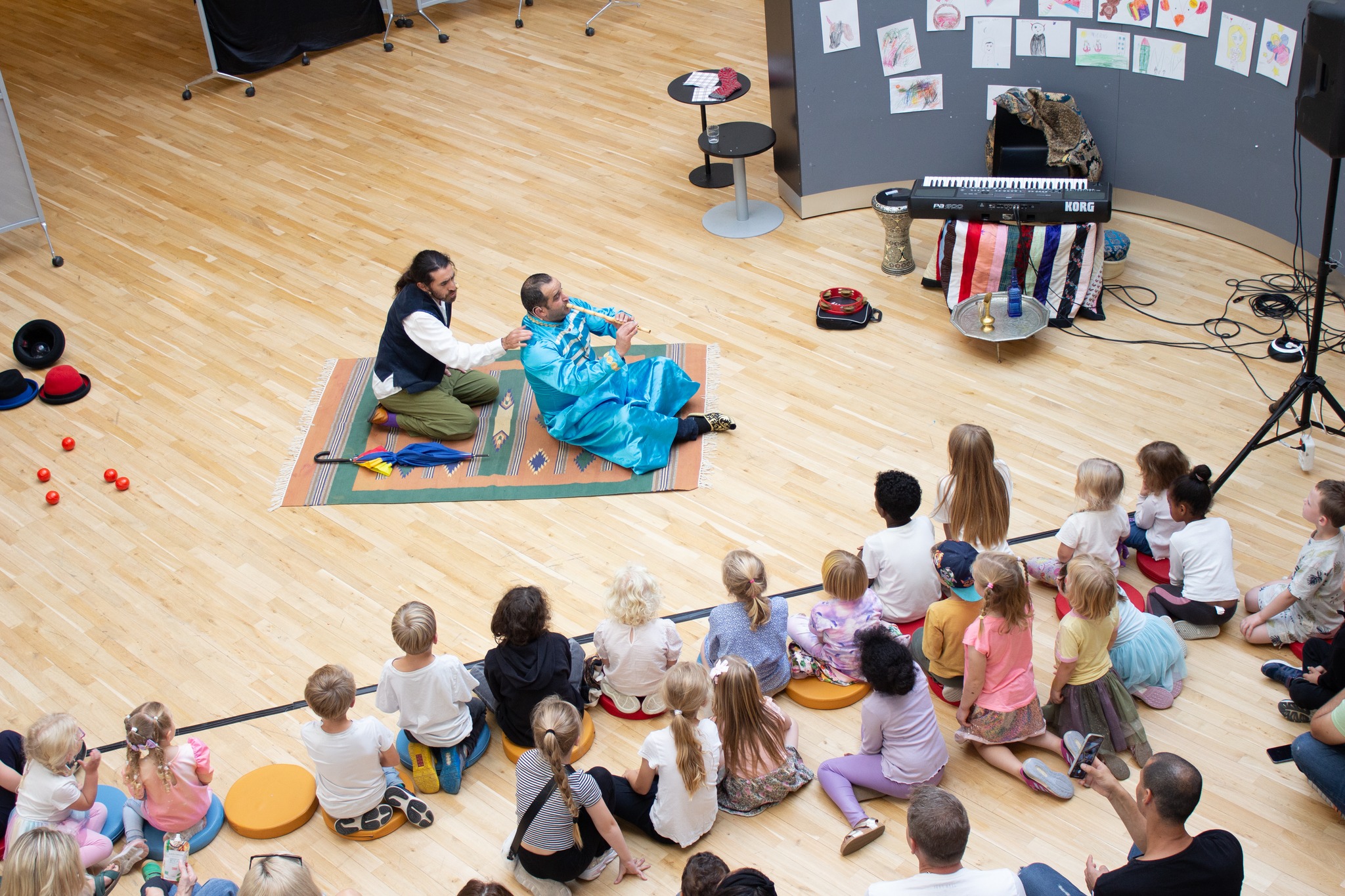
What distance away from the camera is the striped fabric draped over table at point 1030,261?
20.3 feet

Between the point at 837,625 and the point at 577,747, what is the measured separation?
1007 millimetres

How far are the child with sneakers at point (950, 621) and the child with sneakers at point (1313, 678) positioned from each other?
108cm

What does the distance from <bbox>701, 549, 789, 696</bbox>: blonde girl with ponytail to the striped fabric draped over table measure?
2.73 meters

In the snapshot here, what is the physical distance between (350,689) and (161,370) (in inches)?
136

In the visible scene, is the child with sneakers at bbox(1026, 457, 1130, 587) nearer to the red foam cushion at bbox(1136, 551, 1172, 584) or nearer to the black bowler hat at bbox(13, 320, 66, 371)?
the red foam cushion at bbox(1136, 551, 1172, 584)

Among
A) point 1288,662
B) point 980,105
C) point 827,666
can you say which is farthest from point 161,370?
point 1288,662

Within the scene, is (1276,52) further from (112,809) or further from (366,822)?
(112,809)

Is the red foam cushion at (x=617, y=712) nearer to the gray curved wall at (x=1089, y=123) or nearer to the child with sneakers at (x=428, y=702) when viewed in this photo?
the child with sneakers at (x=428, y=702)

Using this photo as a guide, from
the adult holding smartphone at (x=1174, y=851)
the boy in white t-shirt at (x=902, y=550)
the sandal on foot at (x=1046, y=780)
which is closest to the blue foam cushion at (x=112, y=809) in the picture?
the boy in white t-shirt at (x=902, y=550)

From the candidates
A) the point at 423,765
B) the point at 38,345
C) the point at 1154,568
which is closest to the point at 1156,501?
the point at 1154,568

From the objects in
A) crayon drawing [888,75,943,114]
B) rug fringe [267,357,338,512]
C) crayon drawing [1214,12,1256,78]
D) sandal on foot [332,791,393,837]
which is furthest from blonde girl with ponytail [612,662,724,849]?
crayon drawing [1214,12,1256,78]

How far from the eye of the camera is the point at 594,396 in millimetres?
5719

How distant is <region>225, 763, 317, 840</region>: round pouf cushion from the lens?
412 cm

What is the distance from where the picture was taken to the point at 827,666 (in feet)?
14.5
